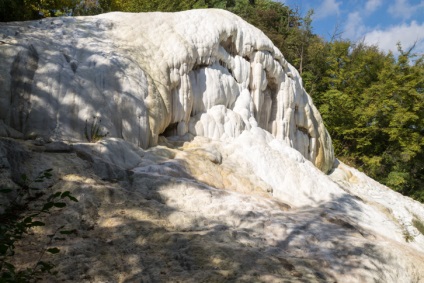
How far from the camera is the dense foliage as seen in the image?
20.7 m

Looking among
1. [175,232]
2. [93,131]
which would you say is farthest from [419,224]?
[93,131]

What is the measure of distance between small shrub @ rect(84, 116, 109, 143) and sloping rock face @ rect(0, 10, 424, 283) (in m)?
0.07

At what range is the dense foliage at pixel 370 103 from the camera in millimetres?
20719

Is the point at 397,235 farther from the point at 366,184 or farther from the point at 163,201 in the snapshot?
the point at 366,184

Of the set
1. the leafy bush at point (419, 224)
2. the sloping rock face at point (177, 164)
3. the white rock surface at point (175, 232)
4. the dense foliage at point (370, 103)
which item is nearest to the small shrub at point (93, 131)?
the sloping rock face at point (177, 164)

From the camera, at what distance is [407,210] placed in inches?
436

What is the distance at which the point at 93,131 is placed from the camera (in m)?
6.39

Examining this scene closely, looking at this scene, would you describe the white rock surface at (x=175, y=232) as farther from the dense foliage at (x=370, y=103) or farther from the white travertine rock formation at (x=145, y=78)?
the dense foliage at (x=370, y=103)

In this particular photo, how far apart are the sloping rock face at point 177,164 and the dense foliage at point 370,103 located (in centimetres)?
949

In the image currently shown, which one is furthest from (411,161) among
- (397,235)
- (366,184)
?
(397,235)

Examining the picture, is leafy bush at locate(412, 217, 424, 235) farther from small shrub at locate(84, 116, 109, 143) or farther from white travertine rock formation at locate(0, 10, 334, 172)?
small shrub at locate(84, 116, 109, 143)

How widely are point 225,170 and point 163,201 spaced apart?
261 centimetres

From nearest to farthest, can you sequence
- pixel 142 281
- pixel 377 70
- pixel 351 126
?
pixel 142 281
pixel 351 126
pixel 377 70

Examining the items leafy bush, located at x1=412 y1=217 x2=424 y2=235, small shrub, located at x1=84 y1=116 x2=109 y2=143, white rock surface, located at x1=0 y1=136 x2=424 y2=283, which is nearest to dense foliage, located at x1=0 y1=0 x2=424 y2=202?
leafy bush, located at x1=412 y1=217 x2=424 y2=235
